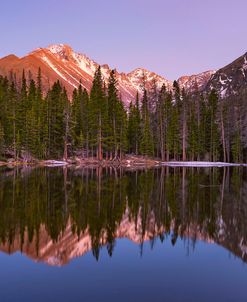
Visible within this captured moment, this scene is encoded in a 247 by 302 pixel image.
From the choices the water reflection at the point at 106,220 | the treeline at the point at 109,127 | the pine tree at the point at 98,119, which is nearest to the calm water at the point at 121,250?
the water reflection at the point at 106,220

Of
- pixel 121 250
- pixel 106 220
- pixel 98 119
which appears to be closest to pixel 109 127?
pixel 98 119

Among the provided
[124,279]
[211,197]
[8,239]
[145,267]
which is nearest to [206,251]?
[145,267]

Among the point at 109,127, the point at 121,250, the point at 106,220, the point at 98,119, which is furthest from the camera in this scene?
the point at 109,127

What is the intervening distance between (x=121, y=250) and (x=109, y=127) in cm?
6963

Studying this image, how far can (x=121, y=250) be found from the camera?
13219 millimetres

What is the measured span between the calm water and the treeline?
58409mm

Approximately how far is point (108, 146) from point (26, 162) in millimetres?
17563

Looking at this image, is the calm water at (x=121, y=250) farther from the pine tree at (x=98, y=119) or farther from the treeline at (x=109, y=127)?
the treeline at (x=109, y=127)

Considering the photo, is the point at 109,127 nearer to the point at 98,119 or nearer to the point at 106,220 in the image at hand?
the point at 98,119

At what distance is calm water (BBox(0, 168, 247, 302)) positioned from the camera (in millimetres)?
9266

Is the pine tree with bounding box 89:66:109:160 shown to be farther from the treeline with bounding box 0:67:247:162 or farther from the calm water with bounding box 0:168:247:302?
the calm water with bounding box 0:168:247:302

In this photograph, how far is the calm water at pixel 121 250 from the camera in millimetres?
9266

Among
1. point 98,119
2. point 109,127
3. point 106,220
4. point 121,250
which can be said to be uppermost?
point 98,119

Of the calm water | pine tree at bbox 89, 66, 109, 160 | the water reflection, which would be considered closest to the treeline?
pine tree at bbox 89, 66, 109, 160
